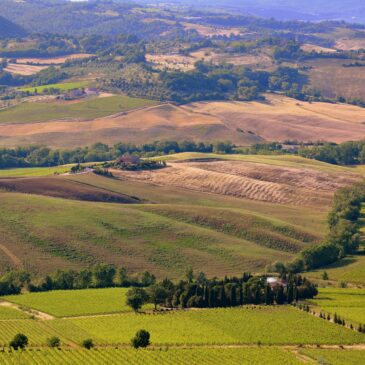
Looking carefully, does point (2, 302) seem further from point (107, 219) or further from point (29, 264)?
point (107, 219)

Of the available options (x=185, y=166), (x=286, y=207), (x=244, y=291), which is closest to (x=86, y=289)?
(x=244, y=291)

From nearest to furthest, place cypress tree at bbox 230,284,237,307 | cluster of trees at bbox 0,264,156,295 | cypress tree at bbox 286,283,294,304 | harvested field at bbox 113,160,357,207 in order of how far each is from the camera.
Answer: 1. cypress tree at bbox 230,284,237,307
2. cypress tree at bbox 286,283,294,304
3. cluster of trees at bbox 0,264,156,295
4. harvested field at bbox 113,160,357,207

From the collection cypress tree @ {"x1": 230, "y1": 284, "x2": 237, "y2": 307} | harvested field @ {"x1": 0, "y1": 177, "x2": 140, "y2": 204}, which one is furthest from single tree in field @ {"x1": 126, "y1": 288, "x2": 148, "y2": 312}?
harvested field @ {"x1": 0, "y1": 177, "x2": 140, "y2": 204}

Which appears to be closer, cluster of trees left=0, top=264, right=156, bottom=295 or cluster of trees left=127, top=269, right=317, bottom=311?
cluster of trees left=127, top=269, right=317, bottom=311

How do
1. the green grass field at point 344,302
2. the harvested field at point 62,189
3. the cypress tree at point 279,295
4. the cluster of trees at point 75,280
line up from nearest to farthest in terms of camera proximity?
the green grass field at point 344,302
the cypress tree at point 279,295
the cluster of trees at point 75,280
the harvested field at point 62,189

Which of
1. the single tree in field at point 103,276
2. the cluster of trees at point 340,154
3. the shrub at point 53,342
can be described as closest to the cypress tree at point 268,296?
the single tree in field at point 103,276

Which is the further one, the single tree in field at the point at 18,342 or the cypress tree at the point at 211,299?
the cypress tree at the point at 211,299

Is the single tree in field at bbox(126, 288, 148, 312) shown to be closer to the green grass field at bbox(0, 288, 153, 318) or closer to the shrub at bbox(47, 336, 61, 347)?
the green grass field at bbox(0, 288, 153, 318)

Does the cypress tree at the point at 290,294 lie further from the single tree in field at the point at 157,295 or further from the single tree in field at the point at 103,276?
the single tree in field at the point at 103,276
